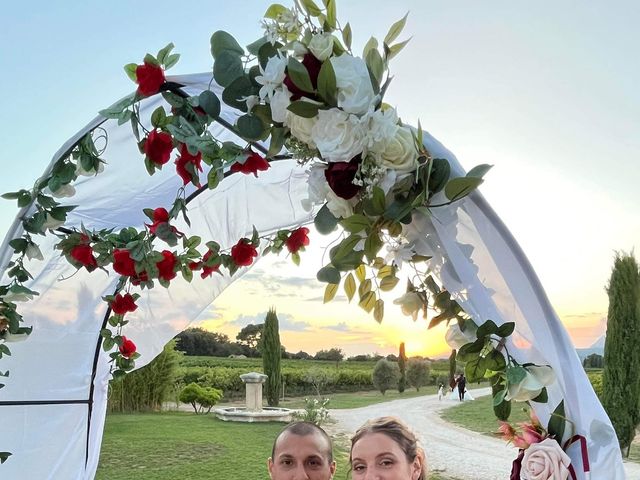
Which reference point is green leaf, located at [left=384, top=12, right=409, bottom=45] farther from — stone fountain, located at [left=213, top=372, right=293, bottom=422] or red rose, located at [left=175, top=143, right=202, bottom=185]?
stone fountain, located at [left=213, top=372, right=293, bottom=422]

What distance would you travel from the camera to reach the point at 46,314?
3.25 metres

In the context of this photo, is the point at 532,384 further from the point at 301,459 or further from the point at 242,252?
the point at 242,252

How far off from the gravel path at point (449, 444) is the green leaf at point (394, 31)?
18.2 ft

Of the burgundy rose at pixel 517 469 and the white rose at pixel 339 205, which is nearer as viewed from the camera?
the burgundy rose at pixel 517 469

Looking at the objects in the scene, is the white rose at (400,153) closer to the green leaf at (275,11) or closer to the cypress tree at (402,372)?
the green leaf at (275,11)

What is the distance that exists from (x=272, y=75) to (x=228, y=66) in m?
0.20

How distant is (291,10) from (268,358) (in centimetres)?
1526

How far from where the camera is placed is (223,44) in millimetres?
1732

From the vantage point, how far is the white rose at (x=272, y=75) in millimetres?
1567

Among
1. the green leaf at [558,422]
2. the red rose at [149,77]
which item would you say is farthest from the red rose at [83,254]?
the green leaf at [558,422]

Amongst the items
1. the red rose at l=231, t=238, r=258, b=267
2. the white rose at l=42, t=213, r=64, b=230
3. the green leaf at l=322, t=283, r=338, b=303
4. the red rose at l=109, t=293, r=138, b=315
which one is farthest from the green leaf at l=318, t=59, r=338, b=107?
the red rose at l=109, t=293, r=138, b=315

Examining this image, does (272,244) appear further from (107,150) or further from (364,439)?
(364,439)

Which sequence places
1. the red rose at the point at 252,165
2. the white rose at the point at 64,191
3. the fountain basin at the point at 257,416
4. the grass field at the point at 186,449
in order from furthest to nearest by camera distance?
the fountain basin at the point at 257,416 → the grass field at the point at 186,449 → the white rose at the point at 64,191 → the red rose at the point at 252,165

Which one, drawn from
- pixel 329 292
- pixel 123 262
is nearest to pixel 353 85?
pixel 329 292
